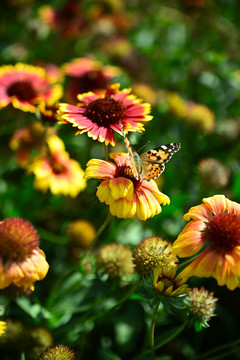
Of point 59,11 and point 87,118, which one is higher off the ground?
point 87,118

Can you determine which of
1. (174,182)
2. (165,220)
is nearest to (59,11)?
(174,182)

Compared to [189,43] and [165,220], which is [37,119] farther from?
[189,43]

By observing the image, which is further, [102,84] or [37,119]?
[102,84]

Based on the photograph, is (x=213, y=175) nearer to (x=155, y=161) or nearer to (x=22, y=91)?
(x=155, y=161)

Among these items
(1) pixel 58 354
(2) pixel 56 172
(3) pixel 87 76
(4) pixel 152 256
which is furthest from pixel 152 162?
(3) pixel 87 76

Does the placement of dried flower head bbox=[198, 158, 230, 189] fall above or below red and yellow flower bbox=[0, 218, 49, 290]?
below

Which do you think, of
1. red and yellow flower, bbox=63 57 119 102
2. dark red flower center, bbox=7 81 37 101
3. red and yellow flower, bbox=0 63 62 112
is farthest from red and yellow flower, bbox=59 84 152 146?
red and yellow flower, bbox=63 57 119 102

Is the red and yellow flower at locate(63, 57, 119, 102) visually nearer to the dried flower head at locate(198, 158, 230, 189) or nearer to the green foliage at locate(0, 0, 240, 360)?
the green foliage at locate(0, 0, 240, 360)
